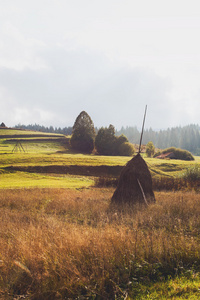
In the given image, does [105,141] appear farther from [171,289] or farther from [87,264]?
[171,289]

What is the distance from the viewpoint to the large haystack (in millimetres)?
10680

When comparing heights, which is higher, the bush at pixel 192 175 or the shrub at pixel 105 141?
the shrub at pixel 105 141

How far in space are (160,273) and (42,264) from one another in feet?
8.61

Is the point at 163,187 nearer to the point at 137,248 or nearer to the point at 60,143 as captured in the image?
the point at 137,248

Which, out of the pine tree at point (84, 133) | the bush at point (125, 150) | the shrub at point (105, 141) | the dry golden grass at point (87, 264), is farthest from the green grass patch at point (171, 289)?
the pine tree at point (84, 133)

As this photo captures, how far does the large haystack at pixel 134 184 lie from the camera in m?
10.7

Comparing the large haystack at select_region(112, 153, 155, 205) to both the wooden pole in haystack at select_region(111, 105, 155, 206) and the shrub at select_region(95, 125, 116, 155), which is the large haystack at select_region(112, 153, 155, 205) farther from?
the shrub at select_region(95, 125, 116, 155)

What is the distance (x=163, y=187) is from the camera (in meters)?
20.1

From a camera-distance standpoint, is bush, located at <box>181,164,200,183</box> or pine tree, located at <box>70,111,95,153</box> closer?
bush, located at <box>181,164,200,183</box>

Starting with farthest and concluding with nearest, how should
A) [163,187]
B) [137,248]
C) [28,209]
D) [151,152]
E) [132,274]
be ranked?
[151,152] → [163,187] → [28,209] → [137,248] → [132,274]

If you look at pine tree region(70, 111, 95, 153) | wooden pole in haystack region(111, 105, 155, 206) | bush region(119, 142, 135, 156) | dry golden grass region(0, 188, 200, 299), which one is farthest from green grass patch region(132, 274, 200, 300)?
pine tree region(70, 111, 95, 153)

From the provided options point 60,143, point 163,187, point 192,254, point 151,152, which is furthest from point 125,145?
point 192,254

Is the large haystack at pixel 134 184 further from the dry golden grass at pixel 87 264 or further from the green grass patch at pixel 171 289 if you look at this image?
the green grass patch at pixel 171 289

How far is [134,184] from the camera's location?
35.6ft
